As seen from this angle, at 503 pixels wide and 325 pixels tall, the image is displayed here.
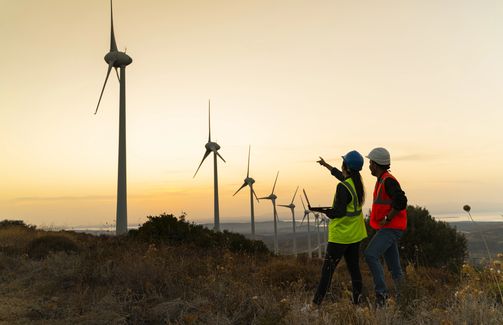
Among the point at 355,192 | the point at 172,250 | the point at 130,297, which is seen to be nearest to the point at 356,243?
the point at 355,192

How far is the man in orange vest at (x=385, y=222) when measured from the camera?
5336mm

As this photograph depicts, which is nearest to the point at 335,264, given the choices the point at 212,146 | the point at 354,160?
the point at 354,160

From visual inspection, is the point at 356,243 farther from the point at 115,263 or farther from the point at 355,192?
the point at 115,263

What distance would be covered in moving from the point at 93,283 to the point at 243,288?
125 inches

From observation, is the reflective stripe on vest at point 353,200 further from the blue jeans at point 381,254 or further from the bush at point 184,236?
the bush at point 184,236

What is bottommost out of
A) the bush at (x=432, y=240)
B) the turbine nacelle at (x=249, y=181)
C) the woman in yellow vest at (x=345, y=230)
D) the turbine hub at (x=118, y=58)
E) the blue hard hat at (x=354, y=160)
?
the bush at (x=432, y=240)

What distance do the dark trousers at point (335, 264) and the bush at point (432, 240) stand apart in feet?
55.5

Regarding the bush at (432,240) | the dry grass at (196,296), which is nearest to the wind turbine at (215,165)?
the bush at (432,240)

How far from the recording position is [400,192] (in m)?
5.31

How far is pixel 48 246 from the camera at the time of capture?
12.8 m

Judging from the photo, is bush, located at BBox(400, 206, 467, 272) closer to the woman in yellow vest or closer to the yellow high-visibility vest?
the woman in yellow vest

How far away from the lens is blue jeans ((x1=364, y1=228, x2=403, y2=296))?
17.6 ft

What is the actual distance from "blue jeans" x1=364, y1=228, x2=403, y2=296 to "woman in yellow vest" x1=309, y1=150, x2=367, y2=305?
0.22 m

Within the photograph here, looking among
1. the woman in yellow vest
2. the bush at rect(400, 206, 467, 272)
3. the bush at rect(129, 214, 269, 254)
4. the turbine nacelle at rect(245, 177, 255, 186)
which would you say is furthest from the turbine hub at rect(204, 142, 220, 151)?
the woman in yellow vest
